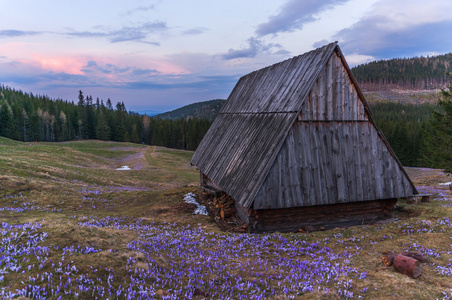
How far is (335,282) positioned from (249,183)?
6.24 m

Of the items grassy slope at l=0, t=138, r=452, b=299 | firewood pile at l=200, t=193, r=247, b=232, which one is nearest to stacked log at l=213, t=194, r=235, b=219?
firewood pile at l=200, t=193, r=247, b=232

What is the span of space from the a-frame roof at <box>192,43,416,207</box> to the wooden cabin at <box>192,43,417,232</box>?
0.24 ft

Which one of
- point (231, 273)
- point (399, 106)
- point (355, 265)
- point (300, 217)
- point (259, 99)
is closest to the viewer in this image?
point (231, 273)

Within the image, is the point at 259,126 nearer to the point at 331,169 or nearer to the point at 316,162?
the point at 316,162

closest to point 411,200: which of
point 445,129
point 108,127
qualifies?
point 445,129

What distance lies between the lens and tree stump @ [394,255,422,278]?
23.2ft

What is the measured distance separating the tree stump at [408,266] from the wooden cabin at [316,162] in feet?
16.7

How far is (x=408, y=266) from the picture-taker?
282 inches

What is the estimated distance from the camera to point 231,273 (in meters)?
7.29

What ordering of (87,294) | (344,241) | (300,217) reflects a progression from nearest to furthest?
(87,294)
(344,241)
(300,217)

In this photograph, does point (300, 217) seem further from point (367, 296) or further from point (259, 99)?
point (259, 99)

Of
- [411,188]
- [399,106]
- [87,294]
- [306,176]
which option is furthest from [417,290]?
[399,106]

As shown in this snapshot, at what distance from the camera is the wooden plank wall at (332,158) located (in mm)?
12422

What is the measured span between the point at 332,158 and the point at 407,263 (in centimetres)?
682
